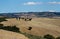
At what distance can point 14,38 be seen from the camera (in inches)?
1081

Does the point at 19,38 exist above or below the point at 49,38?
above

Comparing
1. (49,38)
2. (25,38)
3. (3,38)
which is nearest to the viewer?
(3,38)

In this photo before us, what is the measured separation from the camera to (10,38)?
88.8 feet

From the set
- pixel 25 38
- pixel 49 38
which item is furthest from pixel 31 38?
pixel 49 38

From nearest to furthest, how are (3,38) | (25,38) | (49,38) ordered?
(3,38) < (25,38) < (49,38)

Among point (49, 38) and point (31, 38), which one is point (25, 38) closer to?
point (31, 38)

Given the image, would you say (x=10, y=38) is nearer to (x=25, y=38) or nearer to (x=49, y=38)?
(x=25, y=38)

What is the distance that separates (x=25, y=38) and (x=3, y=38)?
356 cm

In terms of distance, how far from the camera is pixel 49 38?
36.7 meters

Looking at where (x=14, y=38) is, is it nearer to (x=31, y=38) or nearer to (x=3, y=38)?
(x=3, y=38)

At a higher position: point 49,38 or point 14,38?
point 14,38

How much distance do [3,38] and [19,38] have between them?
2303mm

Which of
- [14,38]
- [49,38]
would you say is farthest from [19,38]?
[49,38]

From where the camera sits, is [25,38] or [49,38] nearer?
[25,38]
